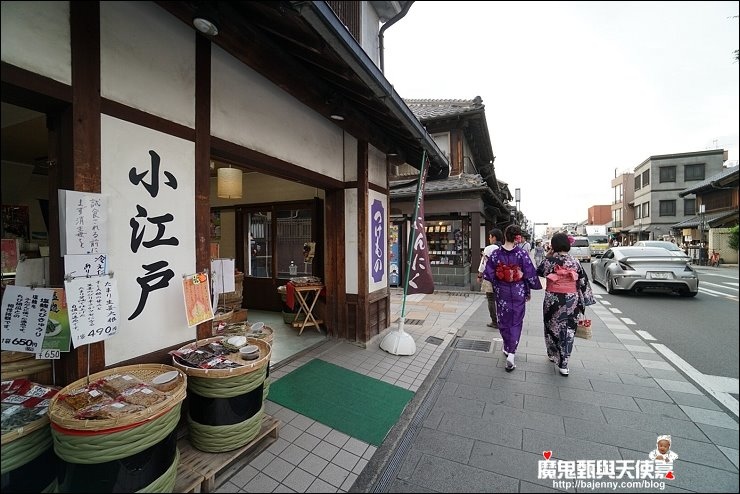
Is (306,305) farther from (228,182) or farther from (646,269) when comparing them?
(646,269)

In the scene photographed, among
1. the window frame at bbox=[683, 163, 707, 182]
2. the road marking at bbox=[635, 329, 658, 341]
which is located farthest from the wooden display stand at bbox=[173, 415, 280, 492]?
the road marking at bbox=[635, 329, 658, 341]

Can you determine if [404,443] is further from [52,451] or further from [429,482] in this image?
[52,451]

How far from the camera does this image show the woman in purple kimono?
195 inches

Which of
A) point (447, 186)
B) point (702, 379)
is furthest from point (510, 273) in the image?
point (447, 186)

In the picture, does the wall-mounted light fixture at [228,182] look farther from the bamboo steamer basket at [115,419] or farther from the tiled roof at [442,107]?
the tiled roof at [442,107]

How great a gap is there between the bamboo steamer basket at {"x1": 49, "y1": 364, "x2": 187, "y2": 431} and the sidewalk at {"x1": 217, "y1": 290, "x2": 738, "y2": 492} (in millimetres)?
976

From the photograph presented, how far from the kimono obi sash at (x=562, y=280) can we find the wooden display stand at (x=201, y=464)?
14.8ft

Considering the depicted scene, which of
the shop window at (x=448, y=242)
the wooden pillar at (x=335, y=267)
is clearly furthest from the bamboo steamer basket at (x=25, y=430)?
the shop window at (x=448, y=242)

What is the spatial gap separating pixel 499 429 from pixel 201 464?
3.02 meters

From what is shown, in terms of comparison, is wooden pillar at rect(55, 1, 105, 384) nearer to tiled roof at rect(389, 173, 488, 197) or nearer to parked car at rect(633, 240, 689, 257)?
parked car at rect(633, 240, 689, 257)

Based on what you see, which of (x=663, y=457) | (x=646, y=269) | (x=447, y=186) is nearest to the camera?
(x=663, y=457)

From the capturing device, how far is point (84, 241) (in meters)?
2.20

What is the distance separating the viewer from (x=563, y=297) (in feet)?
15.5

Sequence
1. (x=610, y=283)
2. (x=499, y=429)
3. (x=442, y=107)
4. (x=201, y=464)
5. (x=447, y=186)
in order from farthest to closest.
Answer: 1. (x=442, y=107)
2. (x=447, y=186)
3. (x=610, y=283)
4. (x=499, y=429)
5. (x=201, y=464)
